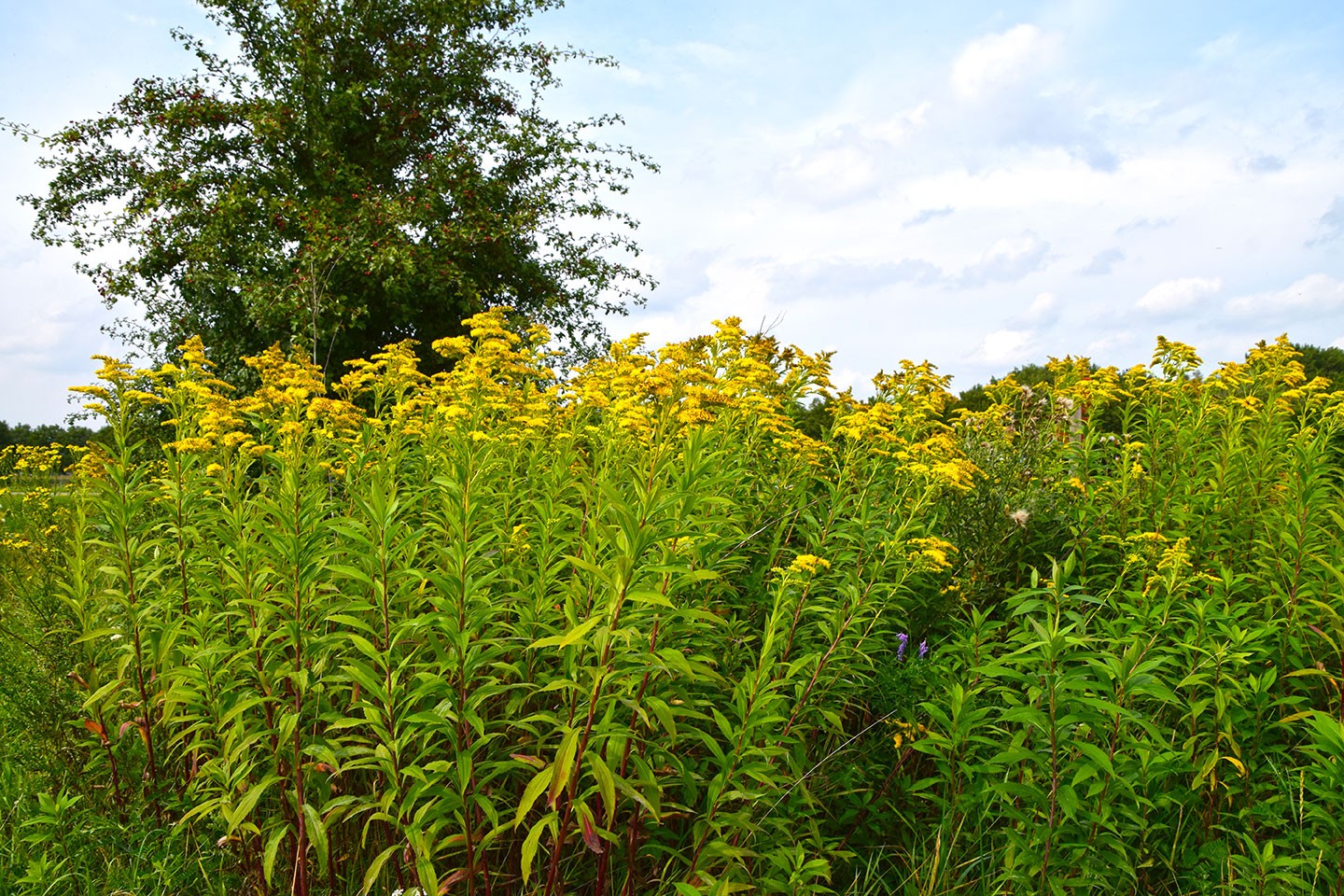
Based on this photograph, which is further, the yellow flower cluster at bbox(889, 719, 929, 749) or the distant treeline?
the distant treeline

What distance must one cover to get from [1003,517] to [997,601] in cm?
45

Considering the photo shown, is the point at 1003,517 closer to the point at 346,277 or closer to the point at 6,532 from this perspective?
the point at 6,532

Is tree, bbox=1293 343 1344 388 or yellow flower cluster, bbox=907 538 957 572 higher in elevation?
tree, bbox=1293 343 1344 388

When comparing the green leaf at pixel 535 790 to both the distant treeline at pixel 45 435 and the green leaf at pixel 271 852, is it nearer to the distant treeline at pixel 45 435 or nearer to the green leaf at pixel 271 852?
the green leaf at pixel 271 852

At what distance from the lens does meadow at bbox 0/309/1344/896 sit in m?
2.62

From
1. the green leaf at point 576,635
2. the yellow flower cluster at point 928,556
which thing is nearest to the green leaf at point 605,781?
the green leaf at point 576,635

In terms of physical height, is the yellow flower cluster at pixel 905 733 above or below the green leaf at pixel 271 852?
below

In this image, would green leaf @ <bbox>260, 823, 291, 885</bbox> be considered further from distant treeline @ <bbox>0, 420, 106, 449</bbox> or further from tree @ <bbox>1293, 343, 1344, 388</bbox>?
tree @ <bbox>1293, 343, 1344, 388</bbox>

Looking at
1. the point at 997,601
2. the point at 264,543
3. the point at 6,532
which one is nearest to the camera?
the point at 264,543

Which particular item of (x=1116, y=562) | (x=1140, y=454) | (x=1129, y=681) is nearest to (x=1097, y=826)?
(x=1129, y=681)

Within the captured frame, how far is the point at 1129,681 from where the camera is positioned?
2844 millimetres

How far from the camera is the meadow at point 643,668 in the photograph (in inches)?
103

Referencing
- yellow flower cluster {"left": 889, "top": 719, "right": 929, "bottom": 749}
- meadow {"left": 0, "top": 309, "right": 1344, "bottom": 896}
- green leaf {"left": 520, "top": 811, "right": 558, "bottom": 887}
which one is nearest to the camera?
green leaf {"left": 520, "top": 811, "right": 558, "bottom": 887}

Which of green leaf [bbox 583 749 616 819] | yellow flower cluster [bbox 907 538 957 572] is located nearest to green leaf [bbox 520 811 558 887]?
green leaf [bbox 583 749 616 819]
